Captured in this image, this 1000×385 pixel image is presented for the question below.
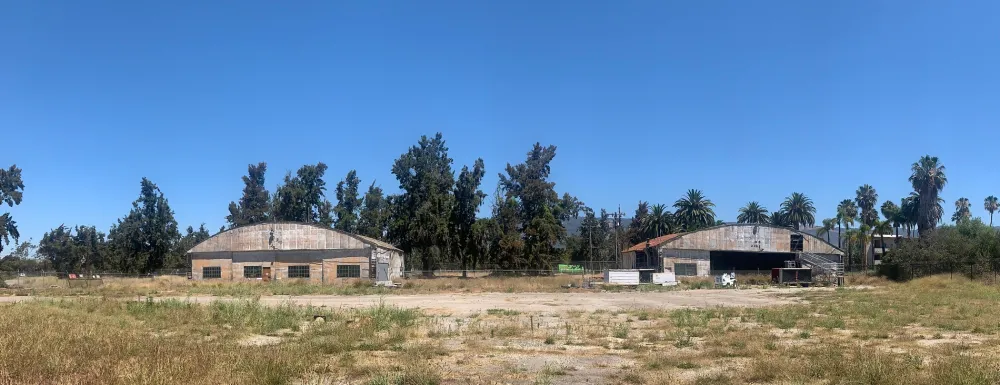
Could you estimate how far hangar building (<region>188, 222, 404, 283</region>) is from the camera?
6369 centimetres

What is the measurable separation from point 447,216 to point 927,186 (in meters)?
56.8

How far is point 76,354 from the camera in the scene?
37.4ft

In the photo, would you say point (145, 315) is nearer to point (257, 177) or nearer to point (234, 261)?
point (234, 261)

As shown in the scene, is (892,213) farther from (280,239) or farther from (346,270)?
(280,239)

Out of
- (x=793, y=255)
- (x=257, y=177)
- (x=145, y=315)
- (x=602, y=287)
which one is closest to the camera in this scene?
(x=145, y=315)

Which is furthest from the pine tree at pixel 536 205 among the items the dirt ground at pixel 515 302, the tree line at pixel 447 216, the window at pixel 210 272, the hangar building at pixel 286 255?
the dirt ground at pixel 515 302

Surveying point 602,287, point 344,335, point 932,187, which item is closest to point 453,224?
point 602,287

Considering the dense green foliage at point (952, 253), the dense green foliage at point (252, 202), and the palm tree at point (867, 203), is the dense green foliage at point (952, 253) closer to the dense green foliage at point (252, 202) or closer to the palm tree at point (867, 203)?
the palm tree at point (867, 203)

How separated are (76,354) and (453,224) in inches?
2807

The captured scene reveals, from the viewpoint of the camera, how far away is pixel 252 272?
211 feet

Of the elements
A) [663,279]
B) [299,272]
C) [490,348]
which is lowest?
[663,279]

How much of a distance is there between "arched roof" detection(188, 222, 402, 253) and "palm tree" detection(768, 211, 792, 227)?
271ft

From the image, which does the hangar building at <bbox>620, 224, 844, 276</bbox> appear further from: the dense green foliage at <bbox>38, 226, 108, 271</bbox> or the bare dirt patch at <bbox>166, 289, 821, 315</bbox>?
the dense green foliage at <bbox>38, 226, 108, 271</bbox>

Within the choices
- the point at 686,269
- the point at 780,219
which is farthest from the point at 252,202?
the point at 780,219
